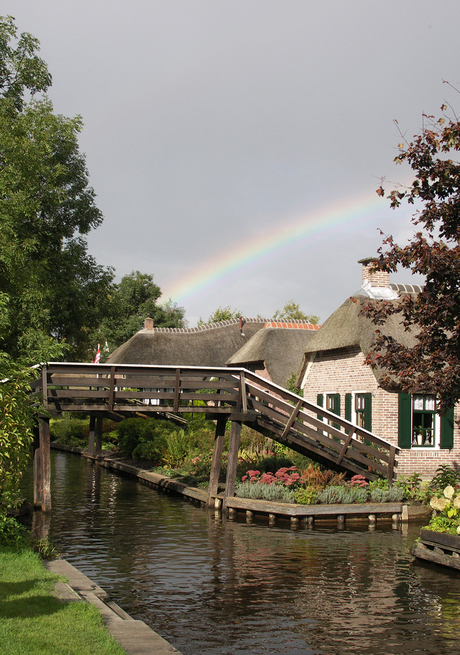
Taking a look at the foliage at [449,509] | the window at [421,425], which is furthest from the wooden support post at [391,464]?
the foliage at [449,509]

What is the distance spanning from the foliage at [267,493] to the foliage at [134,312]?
44793 millimetres

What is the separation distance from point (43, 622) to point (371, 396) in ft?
51.5

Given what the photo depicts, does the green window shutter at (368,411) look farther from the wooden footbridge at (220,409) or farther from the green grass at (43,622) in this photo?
the green grass at (43,622)

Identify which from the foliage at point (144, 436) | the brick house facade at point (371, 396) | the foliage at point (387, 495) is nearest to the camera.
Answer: the foliage at point (387, 495)

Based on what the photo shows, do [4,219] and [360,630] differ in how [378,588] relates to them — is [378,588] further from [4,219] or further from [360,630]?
[4,219]

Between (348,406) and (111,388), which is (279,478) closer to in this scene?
(111,388)

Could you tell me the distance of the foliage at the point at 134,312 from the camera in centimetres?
6272

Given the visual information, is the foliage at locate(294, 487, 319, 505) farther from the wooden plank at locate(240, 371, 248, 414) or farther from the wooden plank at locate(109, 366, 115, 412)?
the wooden plank at locate(109, 366, 115, 412)

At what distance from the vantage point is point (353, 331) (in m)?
21.7

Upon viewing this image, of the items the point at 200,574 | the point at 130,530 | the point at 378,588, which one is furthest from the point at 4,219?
the point at 378,588

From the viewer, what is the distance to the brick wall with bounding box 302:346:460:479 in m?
19.9

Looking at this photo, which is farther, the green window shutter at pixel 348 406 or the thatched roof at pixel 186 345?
the thatched roof at pixel 186 345

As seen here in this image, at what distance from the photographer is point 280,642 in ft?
25.5

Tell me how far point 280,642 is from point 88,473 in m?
19.1
